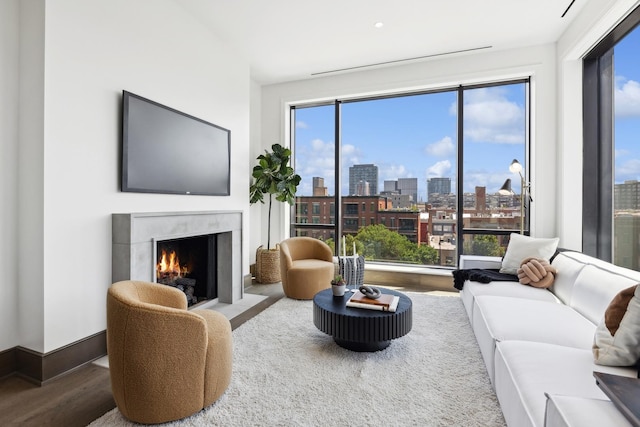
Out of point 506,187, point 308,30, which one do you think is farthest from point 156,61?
point 506,187

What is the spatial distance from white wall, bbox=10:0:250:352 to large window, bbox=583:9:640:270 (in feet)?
13.7

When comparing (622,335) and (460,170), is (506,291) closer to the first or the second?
(622,335)

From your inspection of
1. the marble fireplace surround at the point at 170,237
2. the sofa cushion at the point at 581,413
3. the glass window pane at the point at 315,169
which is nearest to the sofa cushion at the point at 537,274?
the sofa cushion at the point at 581,413

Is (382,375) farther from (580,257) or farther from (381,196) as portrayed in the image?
(381,196)

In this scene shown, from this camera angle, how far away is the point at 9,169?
6.97 feet

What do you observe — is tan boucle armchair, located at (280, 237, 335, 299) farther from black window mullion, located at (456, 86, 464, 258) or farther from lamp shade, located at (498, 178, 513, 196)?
lamp shade, located at (498, 178, 513, 196)

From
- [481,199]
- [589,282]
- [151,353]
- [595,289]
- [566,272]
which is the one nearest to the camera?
[151,353]

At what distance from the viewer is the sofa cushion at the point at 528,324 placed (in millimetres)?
1822

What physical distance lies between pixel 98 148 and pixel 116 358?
158cm

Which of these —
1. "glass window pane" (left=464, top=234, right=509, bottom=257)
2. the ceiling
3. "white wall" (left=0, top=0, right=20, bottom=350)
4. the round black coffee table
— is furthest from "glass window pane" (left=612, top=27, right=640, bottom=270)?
"white wall" (left=0, top=0, right=20, bottom=350)

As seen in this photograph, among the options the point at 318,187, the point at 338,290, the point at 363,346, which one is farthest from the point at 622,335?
the point at 318,187

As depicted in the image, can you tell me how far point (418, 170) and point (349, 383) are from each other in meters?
3.43

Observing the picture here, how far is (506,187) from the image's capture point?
3.92m

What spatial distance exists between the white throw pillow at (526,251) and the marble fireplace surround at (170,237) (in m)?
2.91
